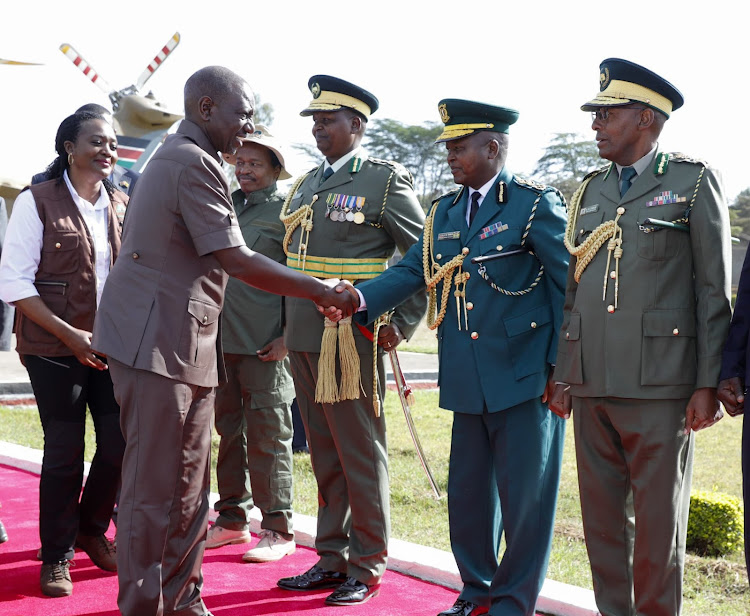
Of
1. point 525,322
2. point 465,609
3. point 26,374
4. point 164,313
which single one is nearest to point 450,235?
point 525,322

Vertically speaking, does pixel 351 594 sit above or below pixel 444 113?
below

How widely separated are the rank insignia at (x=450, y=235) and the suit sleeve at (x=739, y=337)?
115cm

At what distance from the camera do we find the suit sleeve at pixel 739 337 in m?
A: 2.74

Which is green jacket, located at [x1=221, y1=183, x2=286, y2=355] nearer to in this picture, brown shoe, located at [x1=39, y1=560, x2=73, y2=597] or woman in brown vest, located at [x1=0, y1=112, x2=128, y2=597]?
woman in brown vest, located at [x1=0, y1=112, x2=128, y2=597]

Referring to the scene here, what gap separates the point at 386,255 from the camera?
13.3ft

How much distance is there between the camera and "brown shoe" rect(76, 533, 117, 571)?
4.05 meters

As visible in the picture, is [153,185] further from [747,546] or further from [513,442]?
[747,546]

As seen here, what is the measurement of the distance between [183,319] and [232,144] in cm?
67

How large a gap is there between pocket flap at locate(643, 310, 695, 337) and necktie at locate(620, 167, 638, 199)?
0.47 metres

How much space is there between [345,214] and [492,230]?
768 millimetres


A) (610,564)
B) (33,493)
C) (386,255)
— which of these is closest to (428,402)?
(33,493)

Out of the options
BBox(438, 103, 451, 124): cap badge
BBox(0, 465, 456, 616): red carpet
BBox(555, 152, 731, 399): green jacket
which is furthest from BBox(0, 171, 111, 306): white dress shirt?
BBox(555, 152, 731, 399): green jacket

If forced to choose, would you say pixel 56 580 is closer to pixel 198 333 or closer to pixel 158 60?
pixel 198 333

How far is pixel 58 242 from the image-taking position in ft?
12.6
